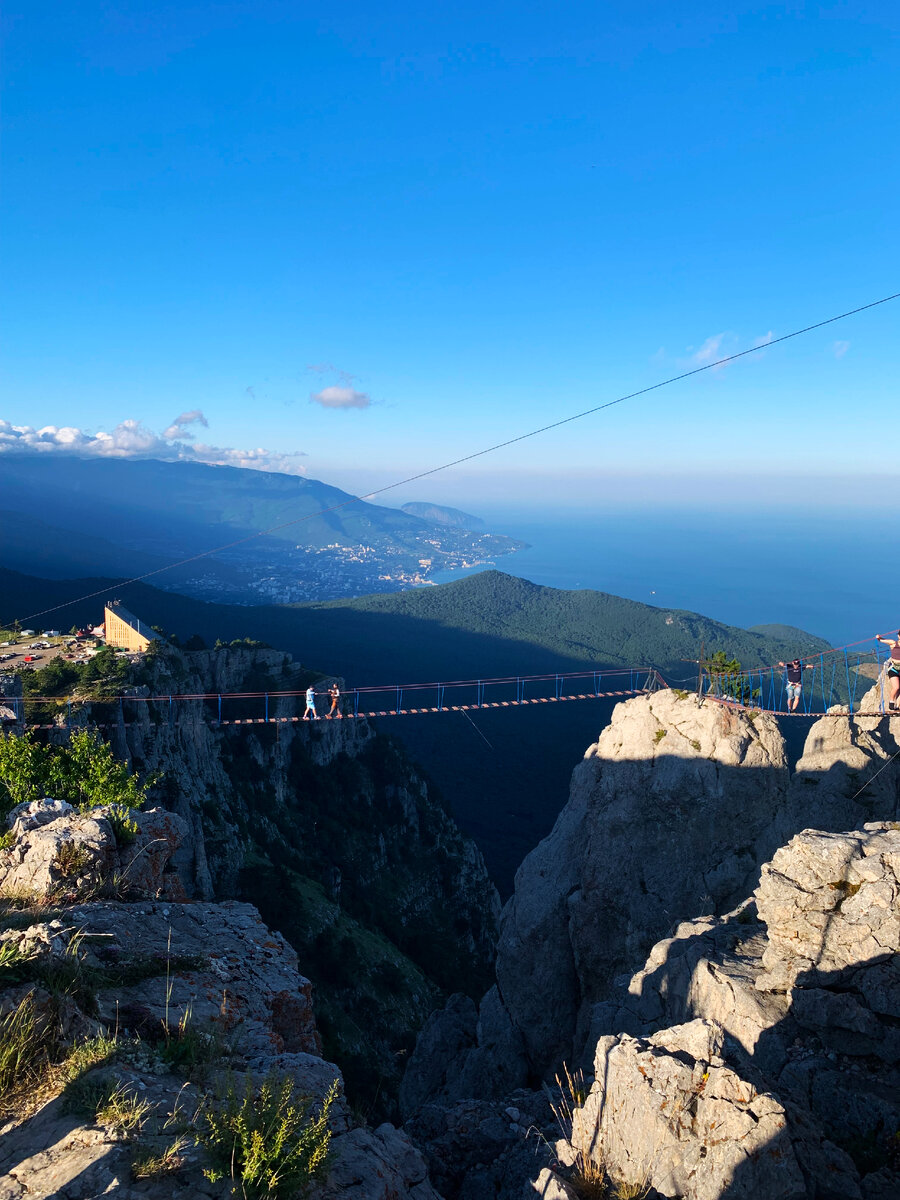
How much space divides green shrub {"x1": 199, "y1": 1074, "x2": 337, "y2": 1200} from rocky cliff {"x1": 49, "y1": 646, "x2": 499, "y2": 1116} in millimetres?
13957

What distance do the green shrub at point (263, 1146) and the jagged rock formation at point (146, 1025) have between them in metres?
0.11

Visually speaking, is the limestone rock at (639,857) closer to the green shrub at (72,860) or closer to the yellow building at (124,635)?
the green shrub at (72,860)

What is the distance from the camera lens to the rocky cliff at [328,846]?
23484mm

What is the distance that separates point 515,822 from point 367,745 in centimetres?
1701

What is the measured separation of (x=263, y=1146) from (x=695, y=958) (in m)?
7.77

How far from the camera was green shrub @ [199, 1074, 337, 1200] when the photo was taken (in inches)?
144

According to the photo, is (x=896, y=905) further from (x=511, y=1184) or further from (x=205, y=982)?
(x=205, y=982)

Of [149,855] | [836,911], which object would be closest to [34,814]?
[149,855]

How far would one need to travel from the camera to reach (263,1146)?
375 cm

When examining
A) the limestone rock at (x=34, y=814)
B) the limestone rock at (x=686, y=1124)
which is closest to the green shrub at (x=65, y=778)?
the limestone rock at (x=34, y=814)

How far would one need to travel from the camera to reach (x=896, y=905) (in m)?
7.46

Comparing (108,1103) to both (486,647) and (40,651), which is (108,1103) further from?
(486,647)

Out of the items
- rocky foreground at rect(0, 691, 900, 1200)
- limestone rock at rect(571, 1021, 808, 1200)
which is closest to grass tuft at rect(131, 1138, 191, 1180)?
rocky foreground at rect(0, 691, 900, 1200)

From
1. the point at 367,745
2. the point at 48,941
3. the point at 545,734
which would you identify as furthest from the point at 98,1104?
the point at 545,734
